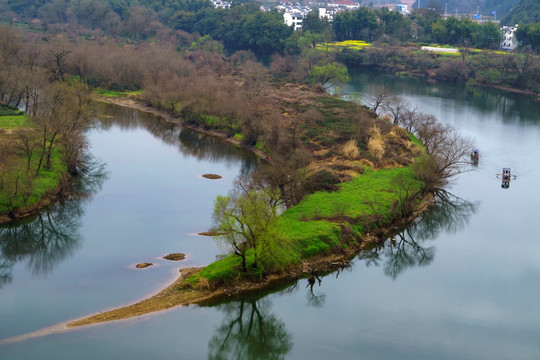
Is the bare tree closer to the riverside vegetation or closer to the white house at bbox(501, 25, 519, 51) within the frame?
the riverside vegetation

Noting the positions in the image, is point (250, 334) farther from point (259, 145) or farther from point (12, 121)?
point (12, 121)

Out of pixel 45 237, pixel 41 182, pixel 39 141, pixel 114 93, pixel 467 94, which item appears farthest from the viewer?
pixel 467 94

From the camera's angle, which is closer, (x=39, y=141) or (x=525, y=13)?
(x=39, y=141)

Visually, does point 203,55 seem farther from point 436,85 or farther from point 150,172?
point 150,172

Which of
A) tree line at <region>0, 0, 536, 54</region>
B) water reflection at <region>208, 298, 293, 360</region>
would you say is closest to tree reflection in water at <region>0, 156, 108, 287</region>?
water reflection at <region>208, 298, 293, 360</region>

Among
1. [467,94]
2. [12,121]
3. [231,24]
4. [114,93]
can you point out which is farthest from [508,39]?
[12,121]
